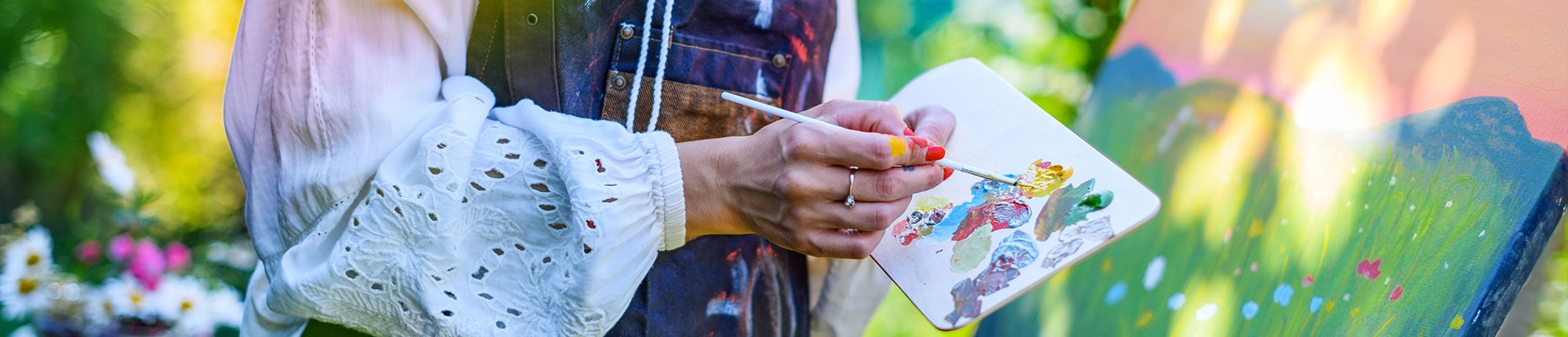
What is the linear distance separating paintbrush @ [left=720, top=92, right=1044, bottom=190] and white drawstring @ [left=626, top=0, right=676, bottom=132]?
9 cm

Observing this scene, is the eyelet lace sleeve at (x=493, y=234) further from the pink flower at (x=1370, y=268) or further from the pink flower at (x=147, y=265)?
the pink flower at (x=147, y=265)

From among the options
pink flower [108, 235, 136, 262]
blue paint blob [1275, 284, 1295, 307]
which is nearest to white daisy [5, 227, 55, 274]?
pink flower [108, 235, 136, 262]

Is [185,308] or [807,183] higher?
[807,183]

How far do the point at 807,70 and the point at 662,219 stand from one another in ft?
1.17

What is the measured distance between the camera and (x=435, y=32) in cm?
82

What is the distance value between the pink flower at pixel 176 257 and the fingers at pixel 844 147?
7.33 ft

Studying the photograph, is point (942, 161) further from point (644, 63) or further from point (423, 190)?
point (423, 190)

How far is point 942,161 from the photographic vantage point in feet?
2.72

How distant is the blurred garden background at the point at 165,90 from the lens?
230cm

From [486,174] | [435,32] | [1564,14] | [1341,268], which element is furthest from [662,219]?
[1564,14]

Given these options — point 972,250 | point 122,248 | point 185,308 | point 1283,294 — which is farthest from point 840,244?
point 122,248

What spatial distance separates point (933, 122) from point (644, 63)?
30 centimetres

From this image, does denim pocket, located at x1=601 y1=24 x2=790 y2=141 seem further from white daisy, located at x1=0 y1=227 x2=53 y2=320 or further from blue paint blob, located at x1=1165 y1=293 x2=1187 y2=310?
white daisy, located at x1=0 y1=227 x2=53 y2=320

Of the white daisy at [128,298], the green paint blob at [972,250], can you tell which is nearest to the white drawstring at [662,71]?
the green paint blob at [972,250]
